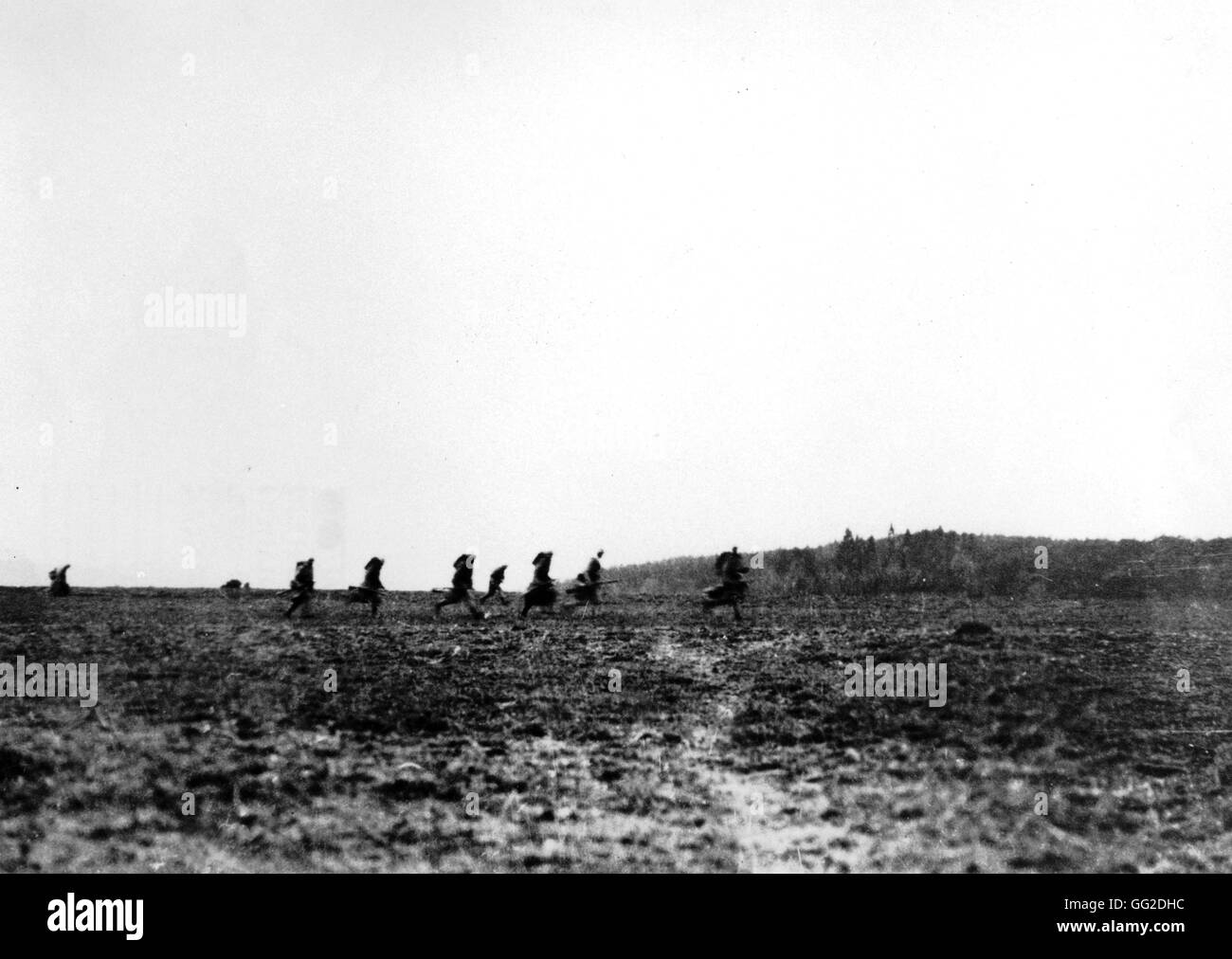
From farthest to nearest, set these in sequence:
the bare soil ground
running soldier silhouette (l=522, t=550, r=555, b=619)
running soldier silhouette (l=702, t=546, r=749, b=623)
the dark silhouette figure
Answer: the dark silhouette figure → running soldier silhouette (l=522, t=550, r=555, b=619) → running soldier silhouette (l=702, t=546, r=749, b=623) → the bare soil ground

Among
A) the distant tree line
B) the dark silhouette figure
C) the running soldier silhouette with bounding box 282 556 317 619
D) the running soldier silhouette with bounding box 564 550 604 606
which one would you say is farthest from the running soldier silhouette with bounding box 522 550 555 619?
the dark silhouette figure

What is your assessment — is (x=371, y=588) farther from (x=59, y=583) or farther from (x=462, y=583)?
(x=59, y=583)

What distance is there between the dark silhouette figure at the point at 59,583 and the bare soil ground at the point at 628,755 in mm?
12820

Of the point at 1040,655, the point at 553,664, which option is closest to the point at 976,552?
the point at 1040,655

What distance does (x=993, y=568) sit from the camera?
1156 inches

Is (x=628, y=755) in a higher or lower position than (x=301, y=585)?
lower

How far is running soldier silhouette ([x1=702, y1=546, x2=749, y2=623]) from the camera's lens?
21750 millimetres

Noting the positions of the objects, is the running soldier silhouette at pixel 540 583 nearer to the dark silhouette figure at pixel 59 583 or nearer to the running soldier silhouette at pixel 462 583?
the running soldier silhouette at pixel 462 583

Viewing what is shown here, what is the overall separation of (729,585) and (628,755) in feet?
30.8

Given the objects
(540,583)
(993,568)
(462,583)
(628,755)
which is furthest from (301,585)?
(993,568)

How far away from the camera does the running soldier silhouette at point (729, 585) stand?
21750mm

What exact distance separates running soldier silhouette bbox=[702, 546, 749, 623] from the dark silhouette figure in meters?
23.3

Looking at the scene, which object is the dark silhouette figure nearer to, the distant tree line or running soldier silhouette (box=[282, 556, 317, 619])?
running soldier silhouette (box=[282, 556, 317, 619])

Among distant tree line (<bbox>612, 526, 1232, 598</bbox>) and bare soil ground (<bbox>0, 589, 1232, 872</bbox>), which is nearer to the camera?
bare soil ground (<bbox>0, 589, 1232, 872</bbox>)
